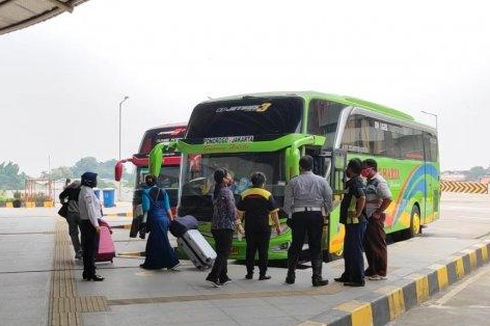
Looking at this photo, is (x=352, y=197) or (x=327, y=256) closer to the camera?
(x=352, y=197)

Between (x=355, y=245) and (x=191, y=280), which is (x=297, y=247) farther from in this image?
(x=191, y=280)

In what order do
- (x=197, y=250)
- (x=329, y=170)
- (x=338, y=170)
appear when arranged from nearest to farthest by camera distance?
1. (x=197, y=250)
2. (x=329, y=170)
3. (x=338, y=170)

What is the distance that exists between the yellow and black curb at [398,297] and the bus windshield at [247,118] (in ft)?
10.7

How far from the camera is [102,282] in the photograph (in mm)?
7977

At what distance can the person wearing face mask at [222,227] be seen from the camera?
299 inches

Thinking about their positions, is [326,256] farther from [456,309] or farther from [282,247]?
[456,309]

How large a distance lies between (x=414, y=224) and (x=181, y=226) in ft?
25.5

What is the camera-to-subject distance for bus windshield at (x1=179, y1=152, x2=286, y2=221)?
9570 millimetres

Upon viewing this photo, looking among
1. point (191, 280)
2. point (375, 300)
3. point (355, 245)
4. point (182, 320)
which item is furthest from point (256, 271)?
point (182, 320)

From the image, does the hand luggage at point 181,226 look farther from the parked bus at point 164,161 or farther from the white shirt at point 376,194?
the parked bus at point 164,161

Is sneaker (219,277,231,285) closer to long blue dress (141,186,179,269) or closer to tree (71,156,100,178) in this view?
long blue dress (141,186,179,269)

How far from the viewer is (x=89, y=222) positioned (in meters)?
7.90

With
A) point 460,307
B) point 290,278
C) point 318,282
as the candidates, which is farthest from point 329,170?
point 460,307

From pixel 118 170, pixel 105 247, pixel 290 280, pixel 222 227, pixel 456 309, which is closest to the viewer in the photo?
pixel 456 309
